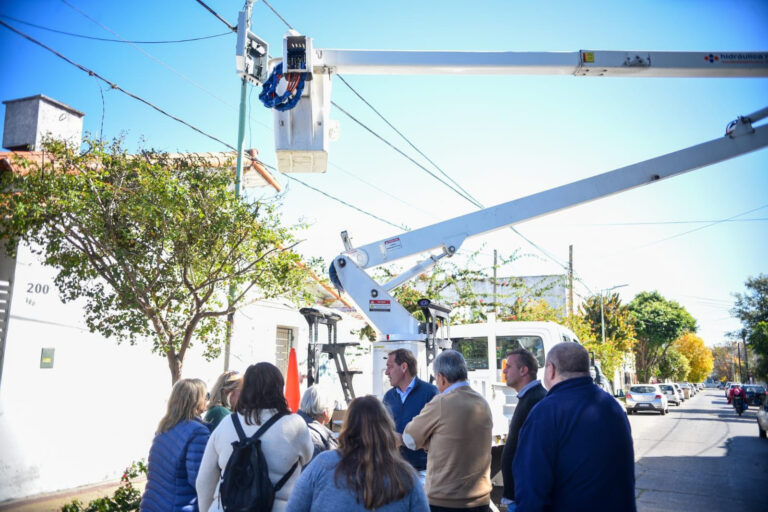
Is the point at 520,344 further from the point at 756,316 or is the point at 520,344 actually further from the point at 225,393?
the point at 756,316

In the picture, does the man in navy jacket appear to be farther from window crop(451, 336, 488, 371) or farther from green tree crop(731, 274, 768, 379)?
green tree crop(731, 274, 768, 379)

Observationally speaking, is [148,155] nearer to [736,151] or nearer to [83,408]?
[83,408]

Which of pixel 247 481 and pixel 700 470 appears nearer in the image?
pixel 247 481

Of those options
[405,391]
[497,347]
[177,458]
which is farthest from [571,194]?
[177,458]

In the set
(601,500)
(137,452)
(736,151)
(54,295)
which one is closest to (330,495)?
(601,500)

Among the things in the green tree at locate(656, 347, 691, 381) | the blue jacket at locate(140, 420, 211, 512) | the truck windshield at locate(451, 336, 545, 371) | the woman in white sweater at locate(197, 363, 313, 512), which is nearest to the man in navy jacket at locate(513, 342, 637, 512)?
the woman in white sweater at locate(197, 363, 313, 512)

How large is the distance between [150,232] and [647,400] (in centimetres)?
2993

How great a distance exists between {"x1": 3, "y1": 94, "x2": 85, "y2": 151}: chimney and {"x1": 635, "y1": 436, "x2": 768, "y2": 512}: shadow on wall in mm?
12319

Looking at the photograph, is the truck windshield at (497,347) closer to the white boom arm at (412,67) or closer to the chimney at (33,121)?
the white boom arm at (412,67)

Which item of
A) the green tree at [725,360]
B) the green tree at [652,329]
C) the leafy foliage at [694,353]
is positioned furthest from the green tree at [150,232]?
the green tree at [725,360]

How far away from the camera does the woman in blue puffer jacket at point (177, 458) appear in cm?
382

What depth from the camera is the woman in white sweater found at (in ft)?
11.0

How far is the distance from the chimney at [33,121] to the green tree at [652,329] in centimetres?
6088

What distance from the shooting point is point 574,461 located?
9.66 feet
